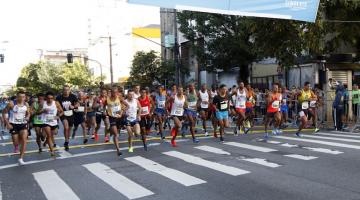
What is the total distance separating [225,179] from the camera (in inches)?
333

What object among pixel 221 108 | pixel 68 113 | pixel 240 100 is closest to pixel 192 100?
pixel 221 108

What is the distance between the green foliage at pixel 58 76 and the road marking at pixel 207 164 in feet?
193

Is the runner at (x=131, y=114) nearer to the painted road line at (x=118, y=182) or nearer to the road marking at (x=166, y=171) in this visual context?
the road marking at (x=166, y=171)

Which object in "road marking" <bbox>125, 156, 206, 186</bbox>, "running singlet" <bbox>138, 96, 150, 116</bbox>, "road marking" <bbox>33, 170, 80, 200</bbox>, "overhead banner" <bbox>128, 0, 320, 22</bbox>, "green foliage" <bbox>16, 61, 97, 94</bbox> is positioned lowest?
"road marking" <bbox>33, 170, 80, 200</bbox>

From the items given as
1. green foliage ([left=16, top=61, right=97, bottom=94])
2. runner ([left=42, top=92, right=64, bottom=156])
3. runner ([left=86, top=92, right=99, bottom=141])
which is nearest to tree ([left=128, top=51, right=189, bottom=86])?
runner ([left=86, top=92, right=99, bottom=141])

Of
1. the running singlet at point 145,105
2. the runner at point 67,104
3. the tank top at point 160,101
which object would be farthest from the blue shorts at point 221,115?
the runner at point 67,104

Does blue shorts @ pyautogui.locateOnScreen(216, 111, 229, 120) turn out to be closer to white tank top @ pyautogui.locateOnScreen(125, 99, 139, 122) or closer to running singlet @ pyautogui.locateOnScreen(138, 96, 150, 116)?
running singlet @ pyautogui.locateOnScreen(138, 96, 150, 116)

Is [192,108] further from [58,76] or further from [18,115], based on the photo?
[58,76]

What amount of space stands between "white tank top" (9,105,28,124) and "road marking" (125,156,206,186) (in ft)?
9.70

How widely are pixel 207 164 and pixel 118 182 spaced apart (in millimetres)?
2373

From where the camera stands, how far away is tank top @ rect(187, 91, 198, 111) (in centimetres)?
1485

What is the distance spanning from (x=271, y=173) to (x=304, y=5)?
161 inches

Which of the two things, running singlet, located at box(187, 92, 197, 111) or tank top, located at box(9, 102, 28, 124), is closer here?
tank top, located at box(9, 102, 28, 124)

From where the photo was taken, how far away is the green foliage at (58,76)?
7431 cm
